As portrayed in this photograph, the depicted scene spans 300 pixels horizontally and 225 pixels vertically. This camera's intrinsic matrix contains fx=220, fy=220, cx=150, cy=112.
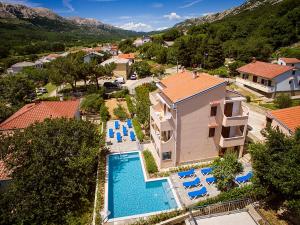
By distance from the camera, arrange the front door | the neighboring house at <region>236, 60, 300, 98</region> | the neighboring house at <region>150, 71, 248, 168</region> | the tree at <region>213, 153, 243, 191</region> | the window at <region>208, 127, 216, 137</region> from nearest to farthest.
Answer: the tree at <region>213, 153, 243, 191</region> → the neighboring house at <region>150, 71, 248, 168</region> → the window at <region>208, 127, 216, 137</region> → the front door → the neighboring house at <region>236, 60, 300, 98</region>

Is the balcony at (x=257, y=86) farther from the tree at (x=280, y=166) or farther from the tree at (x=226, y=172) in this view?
the tree at (x=280, y=166)

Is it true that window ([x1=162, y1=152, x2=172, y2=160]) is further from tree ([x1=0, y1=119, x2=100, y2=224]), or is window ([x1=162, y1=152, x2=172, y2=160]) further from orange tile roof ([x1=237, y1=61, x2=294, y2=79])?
orange tile roof ([x1=237, y1=61, x2=294, y2=79])

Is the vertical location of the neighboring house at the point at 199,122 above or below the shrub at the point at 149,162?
above

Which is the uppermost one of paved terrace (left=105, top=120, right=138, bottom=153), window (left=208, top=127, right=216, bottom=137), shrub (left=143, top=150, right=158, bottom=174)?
window (left=208, top=127, right=216, bottom=137)

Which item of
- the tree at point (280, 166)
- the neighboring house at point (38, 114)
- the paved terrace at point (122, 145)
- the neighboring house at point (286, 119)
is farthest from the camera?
the paved terrace at point (122, 145)

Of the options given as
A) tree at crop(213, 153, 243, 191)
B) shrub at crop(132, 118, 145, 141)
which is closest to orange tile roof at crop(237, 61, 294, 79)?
shrub at crop(132, 118, 145, 141)

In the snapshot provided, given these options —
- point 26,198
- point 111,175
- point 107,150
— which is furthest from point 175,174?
point 26,198

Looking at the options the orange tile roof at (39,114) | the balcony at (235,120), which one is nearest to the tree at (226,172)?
the balcony at (235,120)
